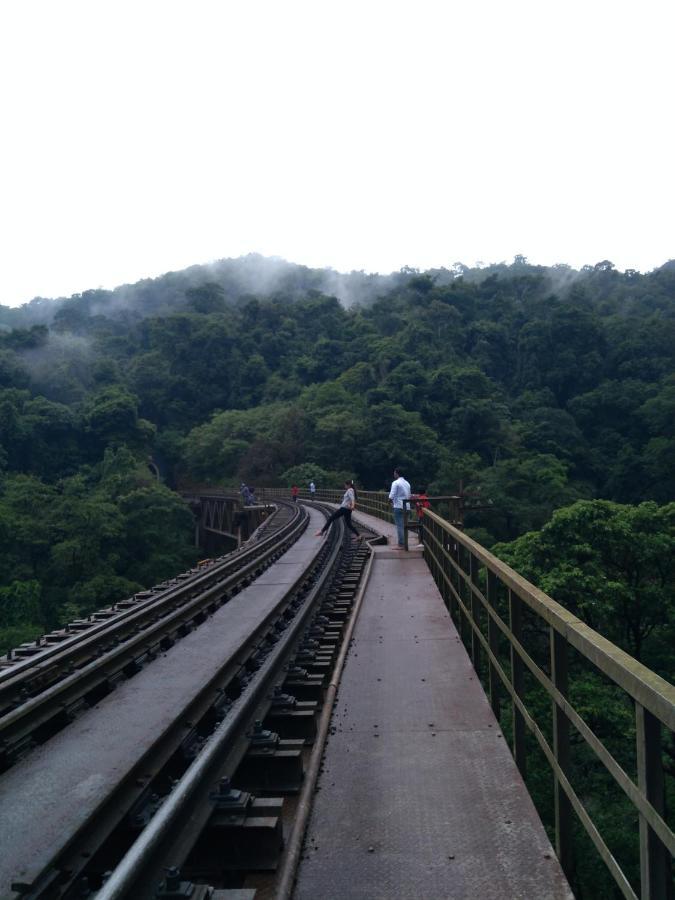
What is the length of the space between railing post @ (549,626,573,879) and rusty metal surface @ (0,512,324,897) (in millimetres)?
2117

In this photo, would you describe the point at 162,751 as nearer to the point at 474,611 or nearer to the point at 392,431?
the point at 474,611

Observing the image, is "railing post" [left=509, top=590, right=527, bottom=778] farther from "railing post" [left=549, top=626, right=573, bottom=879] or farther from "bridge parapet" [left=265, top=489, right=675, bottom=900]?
"railing post" [left=549, top=626, right=573, bottom=879]

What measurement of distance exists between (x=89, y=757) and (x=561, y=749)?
9.03ft

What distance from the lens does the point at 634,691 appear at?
2.22m

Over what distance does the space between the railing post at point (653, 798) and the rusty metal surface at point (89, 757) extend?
224 centimetres

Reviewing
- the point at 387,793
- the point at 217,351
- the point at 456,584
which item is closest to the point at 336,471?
the point at 217,351

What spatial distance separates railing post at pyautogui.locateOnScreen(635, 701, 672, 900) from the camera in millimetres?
2141

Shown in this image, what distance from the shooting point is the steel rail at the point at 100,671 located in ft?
15.8

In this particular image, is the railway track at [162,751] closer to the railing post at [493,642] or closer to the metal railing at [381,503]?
the railing post at [493,642]

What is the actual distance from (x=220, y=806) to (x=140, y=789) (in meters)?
0.61

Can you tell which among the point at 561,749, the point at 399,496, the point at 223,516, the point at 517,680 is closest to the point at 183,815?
the point at 561,749

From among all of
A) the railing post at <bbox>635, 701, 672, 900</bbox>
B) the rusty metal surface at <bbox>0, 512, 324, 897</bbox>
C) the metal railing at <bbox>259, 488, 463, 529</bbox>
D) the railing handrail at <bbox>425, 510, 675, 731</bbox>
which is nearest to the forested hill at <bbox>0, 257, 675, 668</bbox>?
the metal railing at <bbox>259, 488, 463, 529</bbox>

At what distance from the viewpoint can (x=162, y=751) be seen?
14.3 feet

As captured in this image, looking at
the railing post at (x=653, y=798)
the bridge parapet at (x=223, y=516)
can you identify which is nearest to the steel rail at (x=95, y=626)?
the railing post at (x=653, y=798)
